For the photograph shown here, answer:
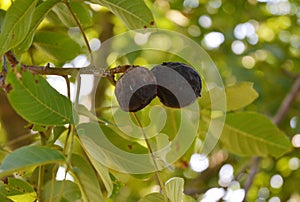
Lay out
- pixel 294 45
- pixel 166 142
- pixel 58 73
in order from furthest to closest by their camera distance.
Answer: pixel 294 45
pixel 166 142
pixel 58 73

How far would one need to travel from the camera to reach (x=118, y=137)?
1.30 metres

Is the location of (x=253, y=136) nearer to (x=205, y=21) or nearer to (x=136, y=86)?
(x=136, y=86)

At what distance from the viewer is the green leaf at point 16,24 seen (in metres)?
1.08

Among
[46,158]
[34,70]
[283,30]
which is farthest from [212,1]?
[46,158]

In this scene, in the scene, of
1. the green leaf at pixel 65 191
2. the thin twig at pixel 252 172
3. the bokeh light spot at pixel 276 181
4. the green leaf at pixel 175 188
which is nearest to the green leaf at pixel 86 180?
the green leaf at pixel 65 191

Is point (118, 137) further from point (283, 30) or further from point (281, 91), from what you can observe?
point (283, 30)

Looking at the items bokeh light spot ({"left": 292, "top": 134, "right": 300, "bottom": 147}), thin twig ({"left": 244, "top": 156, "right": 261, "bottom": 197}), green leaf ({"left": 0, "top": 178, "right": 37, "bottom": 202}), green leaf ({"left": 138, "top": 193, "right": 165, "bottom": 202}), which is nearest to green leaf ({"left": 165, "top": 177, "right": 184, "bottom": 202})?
green leaf ({"left": 138, "top": 193, "right": 165, "bottom": 202})

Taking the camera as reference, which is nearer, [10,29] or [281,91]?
[10,29]

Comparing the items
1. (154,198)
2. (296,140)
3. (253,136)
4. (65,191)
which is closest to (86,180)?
(65,191)

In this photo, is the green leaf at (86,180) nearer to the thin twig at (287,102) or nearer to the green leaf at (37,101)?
the green leaf at (37,101)

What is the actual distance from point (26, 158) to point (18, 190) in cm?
28

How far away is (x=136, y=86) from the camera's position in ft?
3.20

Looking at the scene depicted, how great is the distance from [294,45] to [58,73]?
176 centimetres

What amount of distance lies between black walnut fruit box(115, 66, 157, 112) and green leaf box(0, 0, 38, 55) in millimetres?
217
